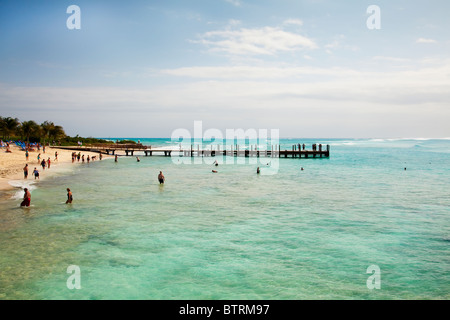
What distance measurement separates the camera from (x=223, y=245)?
17484 mm

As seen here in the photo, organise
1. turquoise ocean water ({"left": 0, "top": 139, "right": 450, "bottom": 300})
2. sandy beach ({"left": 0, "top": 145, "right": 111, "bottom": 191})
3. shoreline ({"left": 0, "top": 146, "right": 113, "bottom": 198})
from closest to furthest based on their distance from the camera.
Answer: turquoise ocean water ({"left": 0, "top": 139, "right": 450, "bottom": 300})
shoreline ({"left": 0, "top": 146, "right": 113, "bottom": 198})
sandy beach ({"left": 0, "top": 145, "right": 111, "bottom": 191})

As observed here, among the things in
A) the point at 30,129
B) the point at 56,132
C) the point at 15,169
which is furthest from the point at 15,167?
the point at 56,132

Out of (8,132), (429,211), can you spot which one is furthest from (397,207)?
(8,132)

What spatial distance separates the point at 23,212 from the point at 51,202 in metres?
3.99

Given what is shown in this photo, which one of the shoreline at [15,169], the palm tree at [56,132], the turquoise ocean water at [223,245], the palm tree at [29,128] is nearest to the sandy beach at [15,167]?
the shoreline at [15,169]

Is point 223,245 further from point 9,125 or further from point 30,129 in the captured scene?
point 9,125

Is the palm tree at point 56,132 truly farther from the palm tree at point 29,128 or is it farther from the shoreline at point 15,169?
the shoreline at point 15,169

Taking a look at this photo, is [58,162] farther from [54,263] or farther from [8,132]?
[54,263]

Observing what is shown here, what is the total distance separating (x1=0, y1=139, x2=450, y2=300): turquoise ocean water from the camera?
1262cm

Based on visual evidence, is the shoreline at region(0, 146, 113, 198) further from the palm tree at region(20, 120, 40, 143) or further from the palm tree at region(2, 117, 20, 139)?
the palm tree at region(2, 117, 20, 139)

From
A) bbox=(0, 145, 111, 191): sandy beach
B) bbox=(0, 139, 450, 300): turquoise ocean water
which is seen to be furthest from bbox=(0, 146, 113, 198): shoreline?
bbox=(0, 139, 450, 300): turquoise ocean water

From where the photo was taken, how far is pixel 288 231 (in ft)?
66.8

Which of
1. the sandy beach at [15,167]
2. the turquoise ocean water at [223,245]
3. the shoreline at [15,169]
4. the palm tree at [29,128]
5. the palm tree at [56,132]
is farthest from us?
the palm tree at [56,132]

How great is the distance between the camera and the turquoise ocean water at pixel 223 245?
12.6m
